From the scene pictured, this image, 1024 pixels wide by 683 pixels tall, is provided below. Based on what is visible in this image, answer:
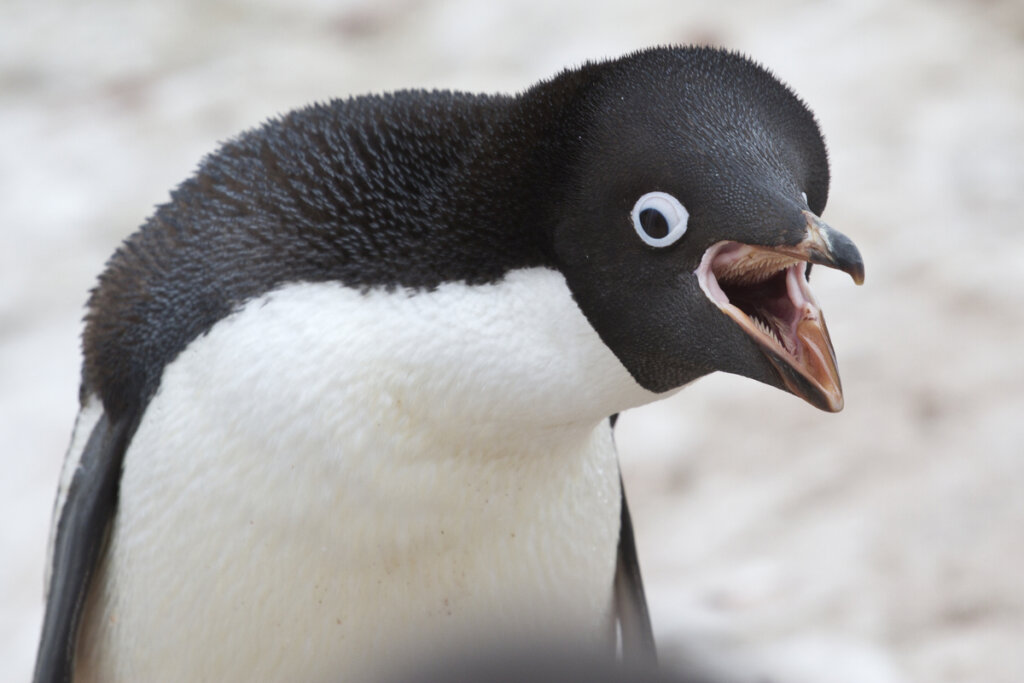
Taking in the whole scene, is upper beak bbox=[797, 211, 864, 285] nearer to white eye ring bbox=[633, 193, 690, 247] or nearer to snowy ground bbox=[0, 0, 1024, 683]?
white eye ring bbox=[633, 193, 690, 247]

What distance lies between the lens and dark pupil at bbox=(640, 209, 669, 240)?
3.49 ft

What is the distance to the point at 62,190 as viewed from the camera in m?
3.32

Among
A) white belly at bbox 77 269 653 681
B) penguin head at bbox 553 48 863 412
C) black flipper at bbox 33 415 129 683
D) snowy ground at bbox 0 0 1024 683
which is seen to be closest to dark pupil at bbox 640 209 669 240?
penguin head at bbox 553 48 863 412

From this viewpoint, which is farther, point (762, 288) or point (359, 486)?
point (359, 486)

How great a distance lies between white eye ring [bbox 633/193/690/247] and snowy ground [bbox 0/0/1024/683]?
22.0 inches

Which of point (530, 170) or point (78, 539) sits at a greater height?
point (530, 170)

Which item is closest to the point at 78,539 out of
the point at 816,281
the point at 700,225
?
the point at 700,225

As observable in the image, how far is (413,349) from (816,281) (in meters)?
1.94

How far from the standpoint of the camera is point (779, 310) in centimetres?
107

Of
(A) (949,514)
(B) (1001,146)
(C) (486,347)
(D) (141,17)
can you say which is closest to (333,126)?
(C) (486,347)

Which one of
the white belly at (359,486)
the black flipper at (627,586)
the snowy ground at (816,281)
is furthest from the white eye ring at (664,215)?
the black flipper at (627,586)

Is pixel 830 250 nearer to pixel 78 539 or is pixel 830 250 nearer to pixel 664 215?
pixel 664 215

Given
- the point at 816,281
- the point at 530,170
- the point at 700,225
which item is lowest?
the point at 700,225

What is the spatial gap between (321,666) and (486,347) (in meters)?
0.50
